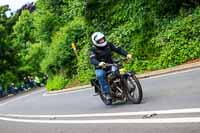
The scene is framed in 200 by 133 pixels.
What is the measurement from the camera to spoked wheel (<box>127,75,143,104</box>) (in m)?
10.2

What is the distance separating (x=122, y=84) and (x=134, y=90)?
0.34 metres

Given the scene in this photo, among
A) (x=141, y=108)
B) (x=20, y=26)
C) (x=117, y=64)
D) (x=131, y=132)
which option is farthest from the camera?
(x=20, y=26)

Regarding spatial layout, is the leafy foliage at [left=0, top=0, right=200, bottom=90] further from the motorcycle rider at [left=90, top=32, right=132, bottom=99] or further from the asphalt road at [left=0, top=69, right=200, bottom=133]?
the motorcycle rider at [left=90, top=32, right=132, bottom=99]

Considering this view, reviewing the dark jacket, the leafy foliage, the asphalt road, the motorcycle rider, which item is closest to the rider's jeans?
the motorcycle rider

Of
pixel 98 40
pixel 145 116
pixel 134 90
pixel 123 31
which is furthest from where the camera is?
pixel 123 31

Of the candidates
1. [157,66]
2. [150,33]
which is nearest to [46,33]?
[150,33]

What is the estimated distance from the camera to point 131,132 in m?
7.93

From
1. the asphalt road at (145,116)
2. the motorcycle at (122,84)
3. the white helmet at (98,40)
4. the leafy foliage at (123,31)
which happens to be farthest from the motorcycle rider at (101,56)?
the leafy foliage at (123,31)

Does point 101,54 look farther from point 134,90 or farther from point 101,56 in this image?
point 134,90

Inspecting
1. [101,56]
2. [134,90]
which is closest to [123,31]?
[101,56]

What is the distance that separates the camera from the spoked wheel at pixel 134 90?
10227 mm

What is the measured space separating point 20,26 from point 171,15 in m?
37.2

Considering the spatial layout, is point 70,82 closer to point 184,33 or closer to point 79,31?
point 79,31

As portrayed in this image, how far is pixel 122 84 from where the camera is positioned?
10.6m
